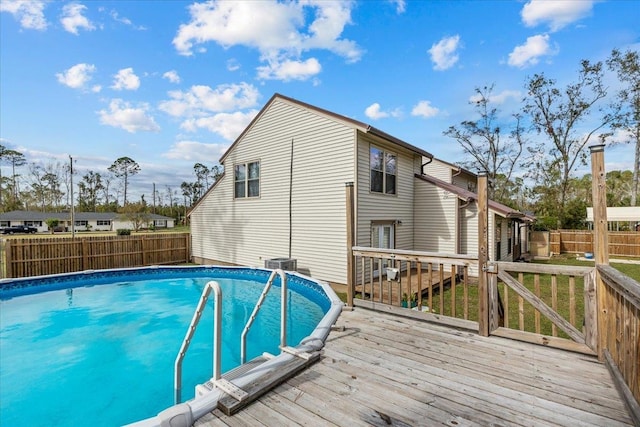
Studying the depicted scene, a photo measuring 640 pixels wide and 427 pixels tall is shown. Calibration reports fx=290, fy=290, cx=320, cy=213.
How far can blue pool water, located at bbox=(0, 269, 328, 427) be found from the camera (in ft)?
14.7

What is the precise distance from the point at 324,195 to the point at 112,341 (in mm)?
6879

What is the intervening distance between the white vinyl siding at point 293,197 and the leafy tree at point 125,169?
44.1 metres

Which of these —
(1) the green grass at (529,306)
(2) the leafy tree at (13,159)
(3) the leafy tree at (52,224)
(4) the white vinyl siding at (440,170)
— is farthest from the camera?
(2) the leafy tree at (13,159)

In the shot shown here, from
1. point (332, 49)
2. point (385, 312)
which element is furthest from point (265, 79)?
point (385, 312)

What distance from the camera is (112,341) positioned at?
6598 millimetres

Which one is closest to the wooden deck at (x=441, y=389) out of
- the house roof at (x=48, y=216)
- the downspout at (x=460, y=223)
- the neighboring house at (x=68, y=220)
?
the downspout at (x=460, y=223)

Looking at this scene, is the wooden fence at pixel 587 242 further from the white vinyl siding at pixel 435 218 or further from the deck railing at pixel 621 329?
the deck railing at pixel 621 329

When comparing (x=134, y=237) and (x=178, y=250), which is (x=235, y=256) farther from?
(x=134, y=237)

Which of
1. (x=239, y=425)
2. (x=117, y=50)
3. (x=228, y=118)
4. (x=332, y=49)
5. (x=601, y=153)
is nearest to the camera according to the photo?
(x=239, y=425)

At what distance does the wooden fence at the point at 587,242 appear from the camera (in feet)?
53.3

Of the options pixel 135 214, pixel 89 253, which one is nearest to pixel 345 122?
pixel 89 253

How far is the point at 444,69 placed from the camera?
12.2 metres

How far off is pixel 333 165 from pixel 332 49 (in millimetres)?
5501

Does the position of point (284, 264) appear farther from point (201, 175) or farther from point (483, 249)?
point (201, 175)
